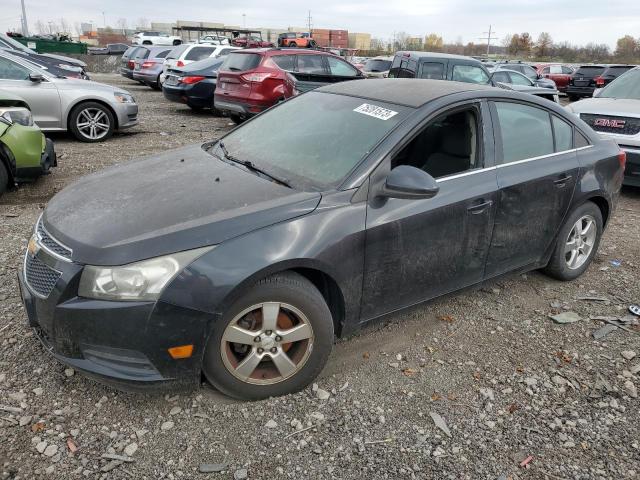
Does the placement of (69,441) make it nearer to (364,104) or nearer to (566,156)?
(364,104)

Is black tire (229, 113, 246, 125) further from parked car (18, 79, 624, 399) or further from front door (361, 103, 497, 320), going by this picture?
front door (361, 103, 497, 320)

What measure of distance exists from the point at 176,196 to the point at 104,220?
390 millimetres

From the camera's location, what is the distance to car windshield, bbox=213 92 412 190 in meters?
3.00

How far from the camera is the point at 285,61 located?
10.9 metres

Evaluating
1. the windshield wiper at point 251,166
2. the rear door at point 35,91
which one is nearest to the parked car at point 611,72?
the rear door at point 35,91

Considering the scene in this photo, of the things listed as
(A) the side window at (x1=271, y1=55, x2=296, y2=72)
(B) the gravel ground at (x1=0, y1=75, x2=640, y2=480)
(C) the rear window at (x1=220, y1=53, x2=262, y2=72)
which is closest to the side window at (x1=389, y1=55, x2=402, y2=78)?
(A) the side window at (x1=271, y1=55, x2=296, y2=72)

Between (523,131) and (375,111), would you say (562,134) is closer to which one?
(523,131)

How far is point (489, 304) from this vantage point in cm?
397

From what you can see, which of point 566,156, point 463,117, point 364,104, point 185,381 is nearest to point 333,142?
point 364,104

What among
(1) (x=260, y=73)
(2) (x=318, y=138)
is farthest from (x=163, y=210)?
(1) (x=260, y=73)

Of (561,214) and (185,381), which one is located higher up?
(561,214)

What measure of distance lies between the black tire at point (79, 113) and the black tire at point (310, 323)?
25.8 ft

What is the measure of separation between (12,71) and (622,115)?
9285mm

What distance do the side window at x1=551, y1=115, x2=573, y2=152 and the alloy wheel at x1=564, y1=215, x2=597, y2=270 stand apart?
2.05 feet
